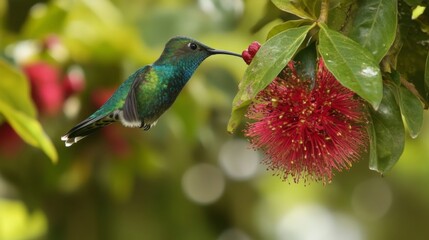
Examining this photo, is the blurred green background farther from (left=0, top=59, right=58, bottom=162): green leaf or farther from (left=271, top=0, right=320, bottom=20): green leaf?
(left=271, top=0, right=320, bottom=20): green leaf

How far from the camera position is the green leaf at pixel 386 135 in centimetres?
160

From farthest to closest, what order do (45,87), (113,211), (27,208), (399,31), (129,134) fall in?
(113,211) < (27,208) < (129,134) < (45,87) < (399,31)

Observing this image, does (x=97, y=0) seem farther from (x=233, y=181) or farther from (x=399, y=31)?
(x=399, y=31)

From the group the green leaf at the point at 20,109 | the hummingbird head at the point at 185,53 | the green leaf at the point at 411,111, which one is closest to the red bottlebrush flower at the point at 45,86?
the green leaf at the point at 20,109

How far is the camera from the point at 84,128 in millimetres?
1588

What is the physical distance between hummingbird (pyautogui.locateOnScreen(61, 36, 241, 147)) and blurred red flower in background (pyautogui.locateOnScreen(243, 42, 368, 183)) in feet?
0.41

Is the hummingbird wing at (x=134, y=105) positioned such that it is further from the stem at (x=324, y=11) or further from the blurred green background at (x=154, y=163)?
the blurred green background at (x=154, y=163)

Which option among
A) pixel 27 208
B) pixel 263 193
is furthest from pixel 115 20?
pixel 263 193

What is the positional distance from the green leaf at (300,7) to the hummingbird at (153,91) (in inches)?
5.4

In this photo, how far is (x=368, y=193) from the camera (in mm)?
5359

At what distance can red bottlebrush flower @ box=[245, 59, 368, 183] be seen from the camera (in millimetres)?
1662

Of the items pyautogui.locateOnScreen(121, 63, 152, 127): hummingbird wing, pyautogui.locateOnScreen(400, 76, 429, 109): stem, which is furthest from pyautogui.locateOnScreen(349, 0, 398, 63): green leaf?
pyautogui.locateOnScreen(121, 63, 152, 127): hummingbird wing

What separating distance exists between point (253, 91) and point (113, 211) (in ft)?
9.96

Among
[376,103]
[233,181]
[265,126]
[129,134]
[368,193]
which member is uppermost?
[376,103]
